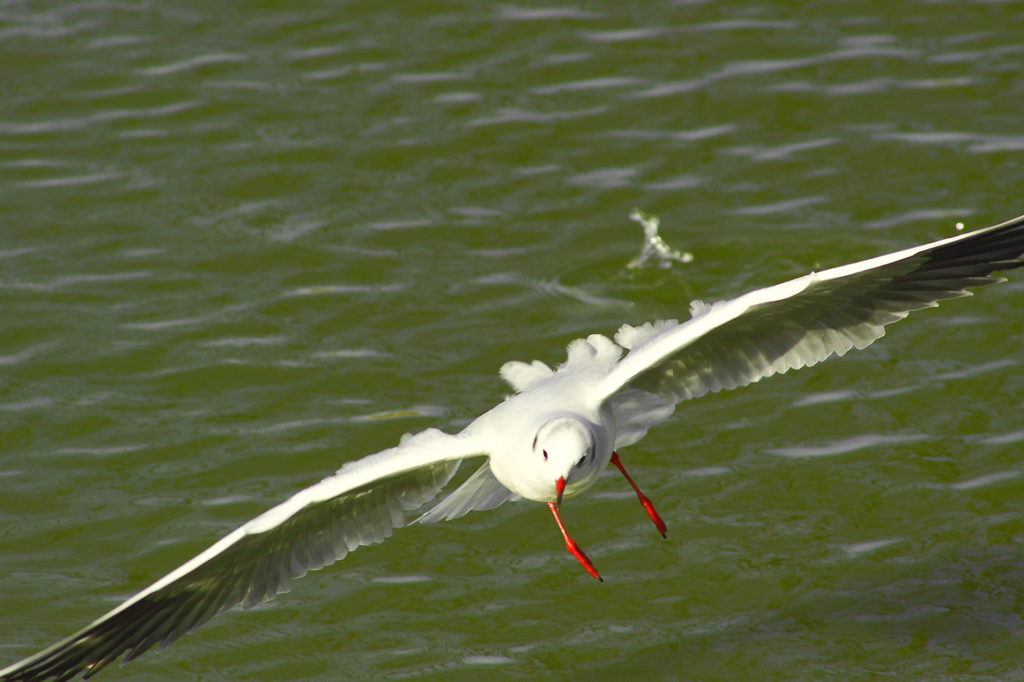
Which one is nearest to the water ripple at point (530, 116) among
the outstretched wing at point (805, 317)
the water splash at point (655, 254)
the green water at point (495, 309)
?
the green water at point (495, 309)

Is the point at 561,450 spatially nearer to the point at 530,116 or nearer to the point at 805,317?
the point at 805,317

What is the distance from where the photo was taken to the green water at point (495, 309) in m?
6.89

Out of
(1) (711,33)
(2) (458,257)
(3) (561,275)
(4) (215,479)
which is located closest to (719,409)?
(3) (561,275)

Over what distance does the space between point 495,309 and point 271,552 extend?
3.31m

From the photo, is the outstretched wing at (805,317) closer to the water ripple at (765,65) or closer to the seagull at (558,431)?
the seagull at (558,431)

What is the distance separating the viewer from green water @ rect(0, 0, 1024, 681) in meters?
6.89

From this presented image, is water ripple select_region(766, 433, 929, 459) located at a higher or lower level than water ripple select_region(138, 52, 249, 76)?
lower

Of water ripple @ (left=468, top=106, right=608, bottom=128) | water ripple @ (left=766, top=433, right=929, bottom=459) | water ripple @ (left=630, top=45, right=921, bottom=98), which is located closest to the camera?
water ripple @ (left=766, top=433, right=929, bottom=459)

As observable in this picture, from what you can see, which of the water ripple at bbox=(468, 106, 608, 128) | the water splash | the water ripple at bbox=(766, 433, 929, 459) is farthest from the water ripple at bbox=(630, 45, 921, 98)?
the water ripple at bbox=(766, 433, 929, 459)

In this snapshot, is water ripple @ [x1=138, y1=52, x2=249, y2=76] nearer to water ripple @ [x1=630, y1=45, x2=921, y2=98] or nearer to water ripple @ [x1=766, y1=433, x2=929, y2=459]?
water ripple @ [x1=630, y1=45, x2=921, y2=98]

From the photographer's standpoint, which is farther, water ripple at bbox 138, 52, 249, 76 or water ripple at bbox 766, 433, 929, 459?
water ripple at bbox 138, 52, 249, 76

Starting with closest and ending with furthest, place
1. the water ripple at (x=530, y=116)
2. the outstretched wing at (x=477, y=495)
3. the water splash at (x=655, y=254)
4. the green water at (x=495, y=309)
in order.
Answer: the outstretched wing at (x=477, y=495) < the green water at (x=495, y=309) < the water splash at (x=655, y=254) < the water ripple at (x=530, y=116)

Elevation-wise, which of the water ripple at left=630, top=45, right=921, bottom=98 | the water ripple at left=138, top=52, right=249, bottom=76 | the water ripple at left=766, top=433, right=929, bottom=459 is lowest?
the water ripple at left=766, top=433, right=929, bottom=459

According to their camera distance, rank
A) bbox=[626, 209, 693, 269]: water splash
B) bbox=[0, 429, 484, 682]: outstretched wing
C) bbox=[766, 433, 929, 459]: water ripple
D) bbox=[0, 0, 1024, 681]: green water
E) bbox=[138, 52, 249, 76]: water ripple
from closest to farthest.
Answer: bbox=[0, 429, 484, 682]: outstretched wing < bbox=[0, 0, 1024, 681]: green water < bbox=[766, 433, 929, 459]: water ripple < bbox=[626, 209, 693, 269]: water splash < bbox=[138, 52, 249, 76]: water ripple
